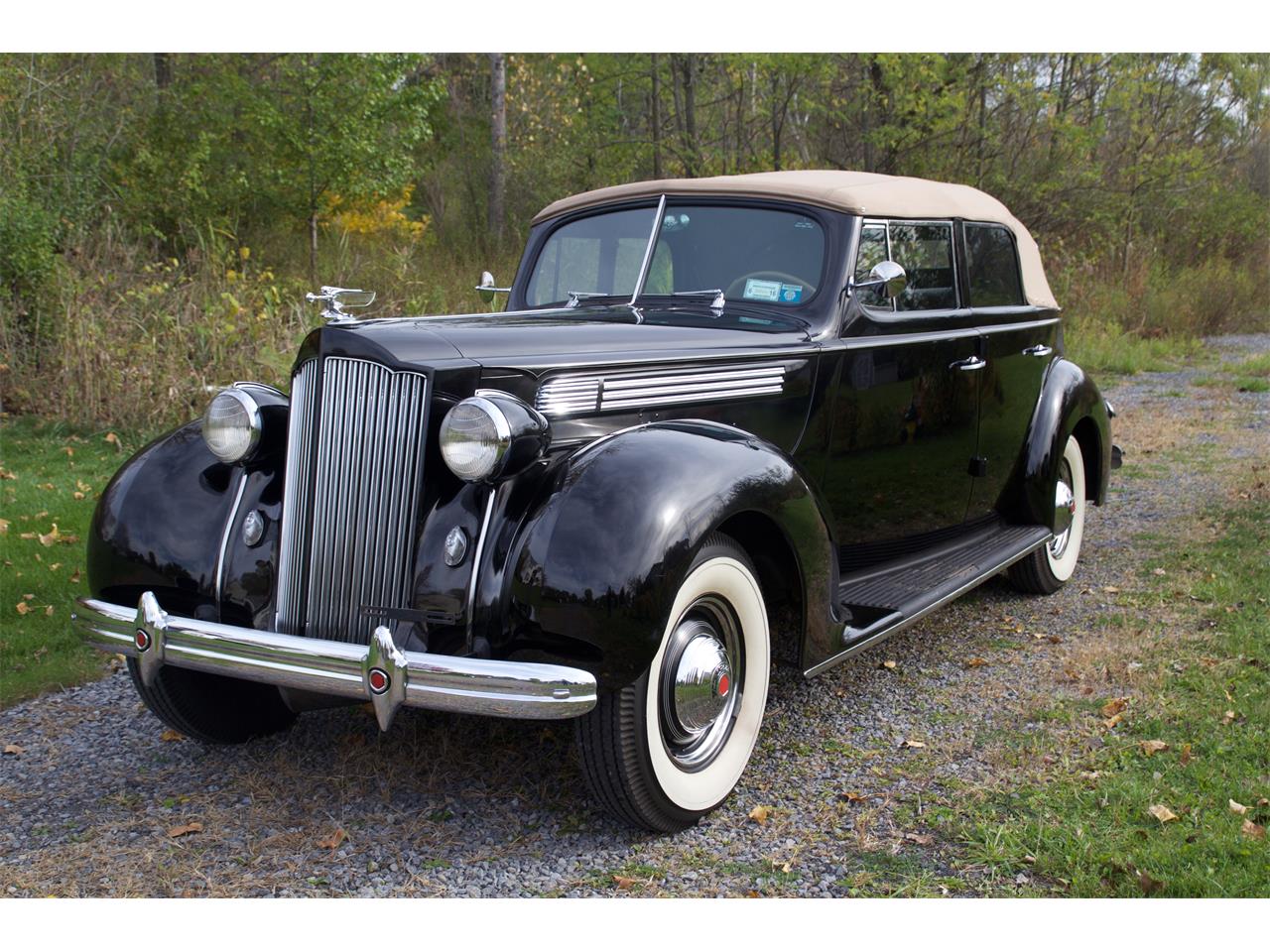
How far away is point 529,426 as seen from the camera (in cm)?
275

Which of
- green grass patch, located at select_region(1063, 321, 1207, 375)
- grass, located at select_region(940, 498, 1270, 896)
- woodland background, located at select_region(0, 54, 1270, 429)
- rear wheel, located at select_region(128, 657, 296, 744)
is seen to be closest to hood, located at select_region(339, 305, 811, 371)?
rear wheel, located at select_region(128, 657, 296, 744)

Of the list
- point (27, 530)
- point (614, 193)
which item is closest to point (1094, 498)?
point (614, 193)

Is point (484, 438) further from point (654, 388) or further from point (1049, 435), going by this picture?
point (1049, 435)

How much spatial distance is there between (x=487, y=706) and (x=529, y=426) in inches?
28.7

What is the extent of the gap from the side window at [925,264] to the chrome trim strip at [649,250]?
3.07ft

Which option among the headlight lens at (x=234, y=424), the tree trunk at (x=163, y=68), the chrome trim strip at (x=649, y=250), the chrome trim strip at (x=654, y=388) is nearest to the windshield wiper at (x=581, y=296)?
the chrome trim strip at (x=649, y=250)

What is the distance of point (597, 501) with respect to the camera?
2.67 meters

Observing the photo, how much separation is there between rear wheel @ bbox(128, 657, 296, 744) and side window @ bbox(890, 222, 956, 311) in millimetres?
2793

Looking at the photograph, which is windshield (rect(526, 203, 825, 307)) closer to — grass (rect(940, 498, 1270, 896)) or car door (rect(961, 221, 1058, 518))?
car door (rect(961, 221, 1058, 518))

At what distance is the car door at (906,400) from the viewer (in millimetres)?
3961

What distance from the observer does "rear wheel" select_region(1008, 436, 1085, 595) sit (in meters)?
5.07

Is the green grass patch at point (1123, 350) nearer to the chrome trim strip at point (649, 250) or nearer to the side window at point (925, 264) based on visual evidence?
the side window at point (925, 264)

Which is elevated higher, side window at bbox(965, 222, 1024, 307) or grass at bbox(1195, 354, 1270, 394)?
side window at bbox(965, 222, 1024, 307)

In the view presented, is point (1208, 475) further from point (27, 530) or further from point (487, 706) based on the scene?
point (27, 530)
